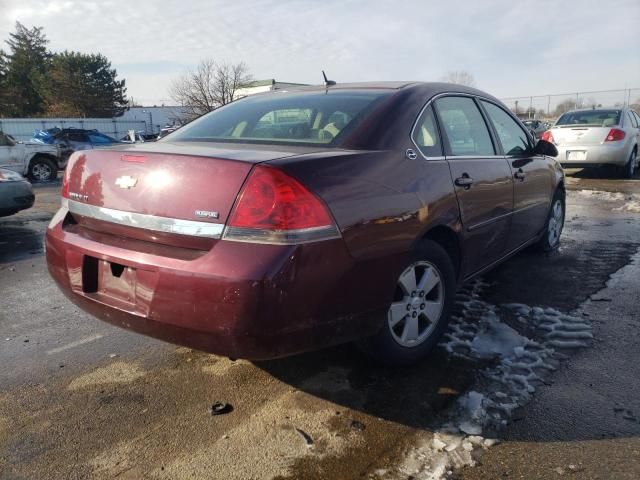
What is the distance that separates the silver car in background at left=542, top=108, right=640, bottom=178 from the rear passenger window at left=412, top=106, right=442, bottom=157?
29.7ft

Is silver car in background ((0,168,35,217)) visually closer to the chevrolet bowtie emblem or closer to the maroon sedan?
the maroon sedan

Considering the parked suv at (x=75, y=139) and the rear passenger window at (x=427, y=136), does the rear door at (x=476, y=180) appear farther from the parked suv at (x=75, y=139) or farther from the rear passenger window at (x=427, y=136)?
the parked suv at (x=75, y=139)

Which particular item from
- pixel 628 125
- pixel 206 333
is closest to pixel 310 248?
pixel 206 333

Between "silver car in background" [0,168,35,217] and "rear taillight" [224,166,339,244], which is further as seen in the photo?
"silver car in background" [0,168,35,217]

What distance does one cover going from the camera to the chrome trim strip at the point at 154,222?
7.02ft

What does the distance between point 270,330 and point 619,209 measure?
7.58m

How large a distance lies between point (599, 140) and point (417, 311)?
988 centimetres

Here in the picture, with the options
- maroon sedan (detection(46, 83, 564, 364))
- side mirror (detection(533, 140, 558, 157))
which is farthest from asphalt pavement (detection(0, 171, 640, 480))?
side mirror (detection(533, 140, 558, 157))

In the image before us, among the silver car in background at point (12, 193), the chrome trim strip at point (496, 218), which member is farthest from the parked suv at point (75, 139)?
the chrome trim strip at point (496, 218)

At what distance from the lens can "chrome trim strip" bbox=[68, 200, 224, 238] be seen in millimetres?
2139

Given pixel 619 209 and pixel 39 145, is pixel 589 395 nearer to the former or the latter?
pixel 619 209

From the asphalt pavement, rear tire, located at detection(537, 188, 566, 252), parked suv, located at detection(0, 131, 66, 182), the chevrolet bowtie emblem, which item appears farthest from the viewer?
parked suv, located at detection(0, 131, 66, 182)

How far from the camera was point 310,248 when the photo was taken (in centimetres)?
209

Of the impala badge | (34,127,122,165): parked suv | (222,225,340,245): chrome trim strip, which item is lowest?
(222,225,340,245): chrome trim strip
